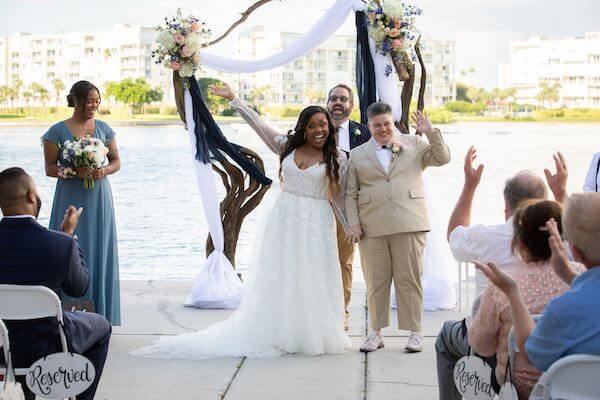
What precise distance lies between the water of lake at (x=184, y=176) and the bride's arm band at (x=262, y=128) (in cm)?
26

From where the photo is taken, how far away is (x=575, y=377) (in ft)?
7.29

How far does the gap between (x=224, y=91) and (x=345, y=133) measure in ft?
2.58

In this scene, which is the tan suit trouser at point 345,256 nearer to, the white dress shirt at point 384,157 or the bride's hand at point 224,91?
the white dress shirt at point 384,157

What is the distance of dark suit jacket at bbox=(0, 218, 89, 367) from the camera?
10.2ft

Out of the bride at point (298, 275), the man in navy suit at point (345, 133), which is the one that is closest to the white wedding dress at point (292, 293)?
the bride at point (298, 275)

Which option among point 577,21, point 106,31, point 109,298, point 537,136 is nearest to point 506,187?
point 109,298

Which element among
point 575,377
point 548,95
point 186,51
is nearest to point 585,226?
point 575,377

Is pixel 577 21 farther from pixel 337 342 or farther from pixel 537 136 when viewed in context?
pixel 337 342

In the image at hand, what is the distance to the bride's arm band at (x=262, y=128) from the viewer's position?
509 cm

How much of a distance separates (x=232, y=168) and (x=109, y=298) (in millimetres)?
1632

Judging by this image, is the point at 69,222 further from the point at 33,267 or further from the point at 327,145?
the point at 327,145

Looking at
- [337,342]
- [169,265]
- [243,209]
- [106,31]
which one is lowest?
[169,265]

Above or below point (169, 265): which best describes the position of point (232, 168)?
above

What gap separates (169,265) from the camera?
1349 centimetres
